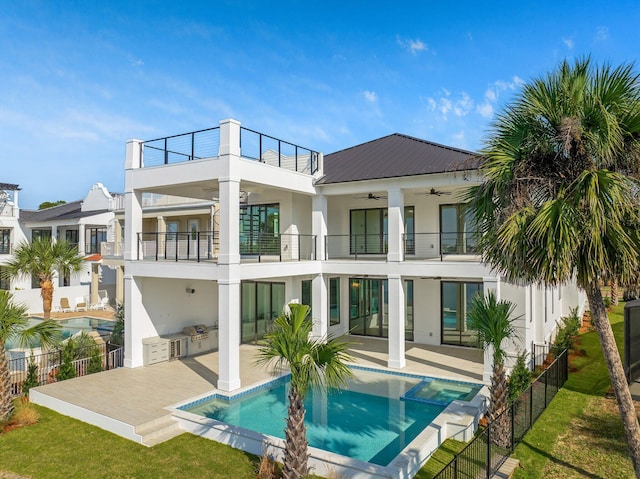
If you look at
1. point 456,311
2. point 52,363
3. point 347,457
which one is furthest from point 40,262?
point 456,311

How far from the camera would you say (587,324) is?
2438cm

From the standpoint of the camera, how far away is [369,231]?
69.2ft

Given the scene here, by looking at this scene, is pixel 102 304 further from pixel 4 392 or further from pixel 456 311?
pixel 456 311

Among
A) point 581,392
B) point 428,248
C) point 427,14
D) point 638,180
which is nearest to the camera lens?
point 638,180

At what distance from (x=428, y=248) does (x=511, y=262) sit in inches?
473

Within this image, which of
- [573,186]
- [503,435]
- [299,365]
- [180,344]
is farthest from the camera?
[180,344]

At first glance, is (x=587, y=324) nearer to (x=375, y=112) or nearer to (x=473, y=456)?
(x=375, y=112)

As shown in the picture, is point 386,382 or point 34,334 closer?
point 34,334

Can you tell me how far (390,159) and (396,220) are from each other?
2.99 metres

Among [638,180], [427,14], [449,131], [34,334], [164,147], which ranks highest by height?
[427,14]

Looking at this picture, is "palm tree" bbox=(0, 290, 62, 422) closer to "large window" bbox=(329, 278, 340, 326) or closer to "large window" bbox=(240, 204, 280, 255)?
"large window" bbox=(240, 204, 280, 255)

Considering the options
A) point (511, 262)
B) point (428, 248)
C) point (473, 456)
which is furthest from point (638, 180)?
point (428, 248)

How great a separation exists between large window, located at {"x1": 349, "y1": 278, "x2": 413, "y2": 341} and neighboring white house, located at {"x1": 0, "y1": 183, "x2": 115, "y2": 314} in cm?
2214

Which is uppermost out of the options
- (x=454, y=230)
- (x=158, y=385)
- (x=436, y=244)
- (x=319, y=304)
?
(x=454, y=230)
